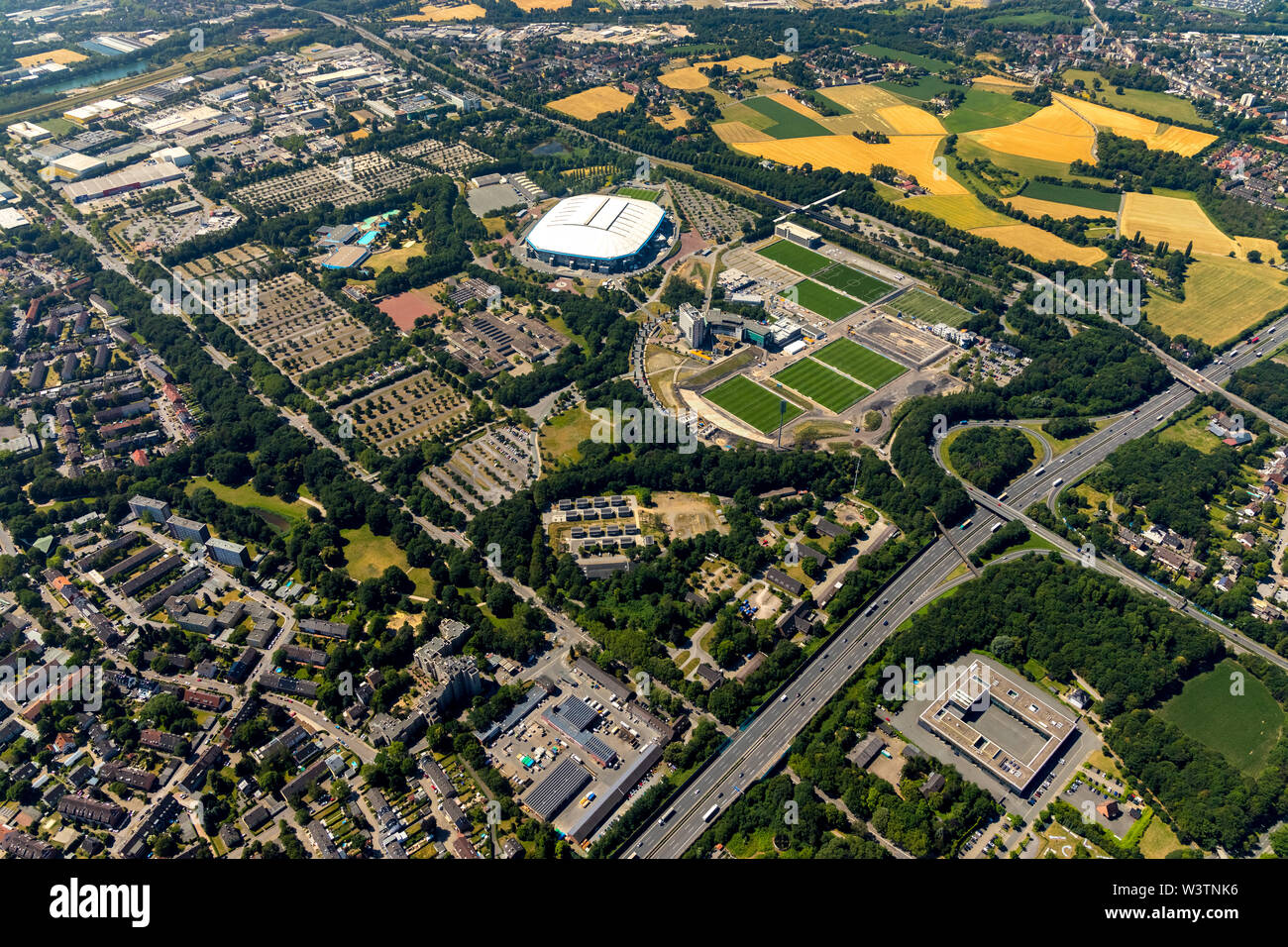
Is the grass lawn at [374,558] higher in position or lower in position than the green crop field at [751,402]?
lower

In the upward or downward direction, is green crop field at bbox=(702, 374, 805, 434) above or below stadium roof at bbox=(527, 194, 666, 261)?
below

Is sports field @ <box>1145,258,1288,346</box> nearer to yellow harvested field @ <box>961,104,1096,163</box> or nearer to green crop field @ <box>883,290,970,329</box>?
green crop field @ <box>883,290,970,329</box>

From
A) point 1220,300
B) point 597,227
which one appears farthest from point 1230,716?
point 597,227

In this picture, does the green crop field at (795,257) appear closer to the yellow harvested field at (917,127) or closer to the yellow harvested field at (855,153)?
the yellow harvested field at (855,153)

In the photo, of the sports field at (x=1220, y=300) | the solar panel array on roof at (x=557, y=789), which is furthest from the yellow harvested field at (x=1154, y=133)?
the solar panel array on roof at (x=557, y=789)

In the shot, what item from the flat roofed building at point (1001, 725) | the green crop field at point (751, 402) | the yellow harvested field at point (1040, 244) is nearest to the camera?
the flat roofed building at point (1001, 725)

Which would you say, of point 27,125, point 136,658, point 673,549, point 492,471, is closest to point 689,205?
point 492,471

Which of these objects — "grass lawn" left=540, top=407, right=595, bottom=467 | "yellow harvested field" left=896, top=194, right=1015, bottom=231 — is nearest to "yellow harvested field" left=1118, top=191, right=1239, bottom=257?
"yellow harvested field" left=896, top=194, right=1015, bottom=231

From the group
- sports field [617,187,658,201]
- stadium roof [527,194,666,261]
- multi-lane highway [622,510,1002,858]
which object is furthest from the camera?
sports field [617,187,658,201]
